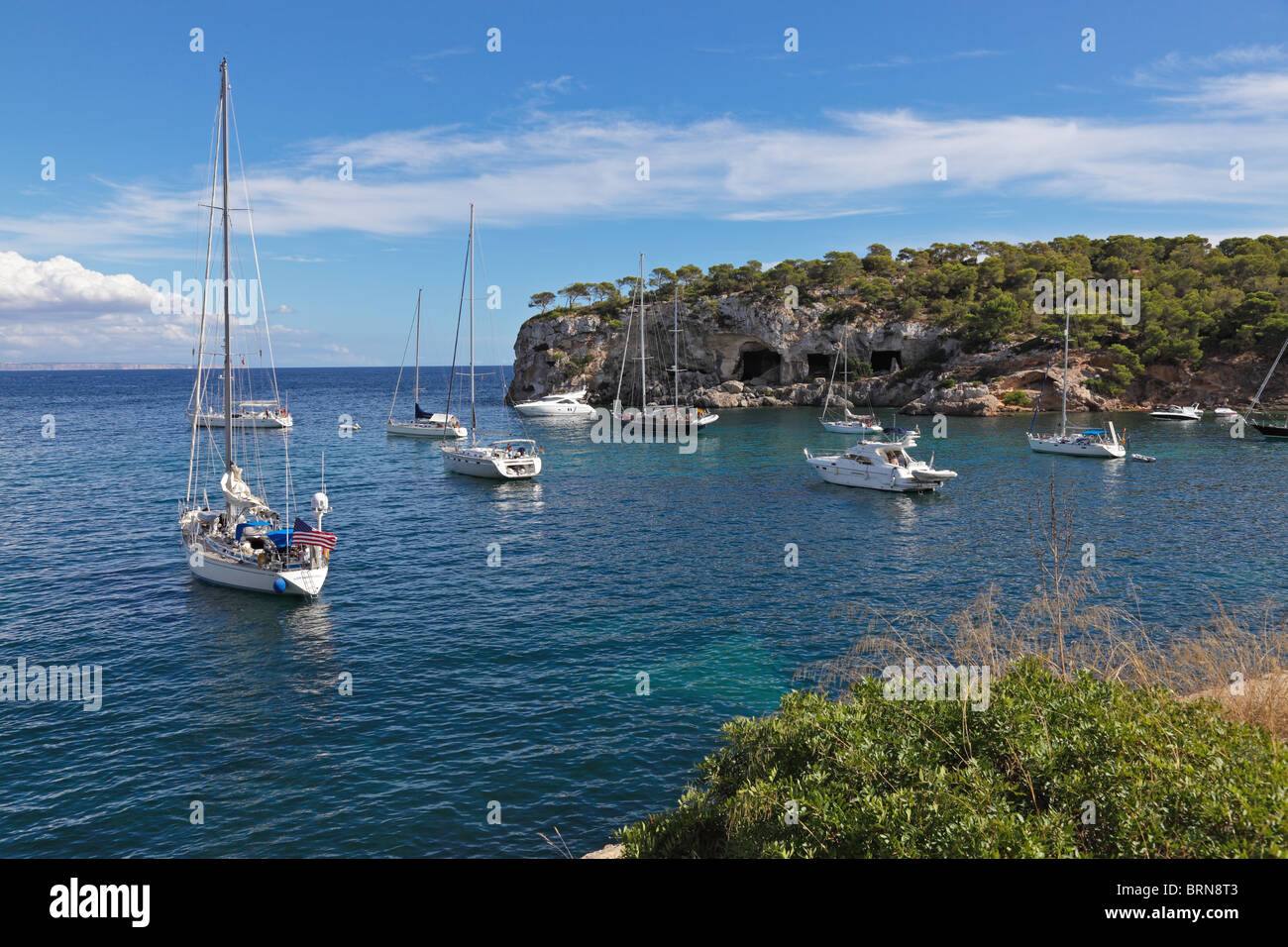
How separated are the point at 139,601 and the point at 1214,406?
98.9 metres

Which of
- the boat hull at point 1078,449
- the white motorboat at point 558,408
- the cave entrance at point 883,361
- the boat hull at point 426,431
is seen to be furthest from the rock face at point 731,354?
the boat hull at point 1078,449

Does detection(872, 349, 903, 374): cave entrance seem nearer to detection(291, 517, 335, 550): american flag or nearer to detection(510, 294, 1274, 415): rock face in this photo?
detection(510, 294, 1274, 415): rock face

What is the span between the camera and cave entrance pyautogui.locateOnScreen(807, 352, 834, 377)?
4235 inches

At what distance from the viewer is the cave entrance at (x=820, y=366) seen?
108 metres

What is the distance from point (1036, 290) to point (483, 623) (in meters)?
94.9

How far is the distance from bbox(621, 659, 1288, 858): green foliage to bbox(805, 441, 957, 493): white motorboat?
37705 mm

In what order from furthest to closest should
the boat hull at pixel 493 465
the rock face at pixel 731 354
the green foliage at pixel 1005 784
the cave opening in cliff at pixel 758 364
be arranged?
the cave opening in cliff at pixel 758 364 < the rock face at pixel 731 354 < the boat hull at pixel 493 465 < the green foliage at pixel 1005 784

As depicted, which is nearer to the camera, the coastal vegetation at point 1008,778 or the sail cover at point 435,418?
the coastal vegetation at point 1008,778

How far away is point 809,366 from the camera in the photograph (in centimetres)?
10912

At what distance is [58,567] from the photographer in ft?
110

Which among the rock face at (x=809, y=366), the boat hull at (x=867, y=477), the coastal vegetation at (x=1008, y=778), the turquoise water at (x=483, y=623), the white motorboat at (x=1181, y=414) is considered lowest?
the turquoise water at (x=483, y=623)

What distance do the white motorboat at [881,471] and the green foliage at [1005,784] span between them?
37.7 meters

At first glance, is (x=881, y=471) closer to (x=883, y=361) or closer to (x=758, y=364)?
(x=883, y=361)

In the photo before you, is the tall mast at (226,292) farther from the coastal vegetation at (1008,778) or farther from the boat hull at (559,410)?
the boat hull at (559,410)
